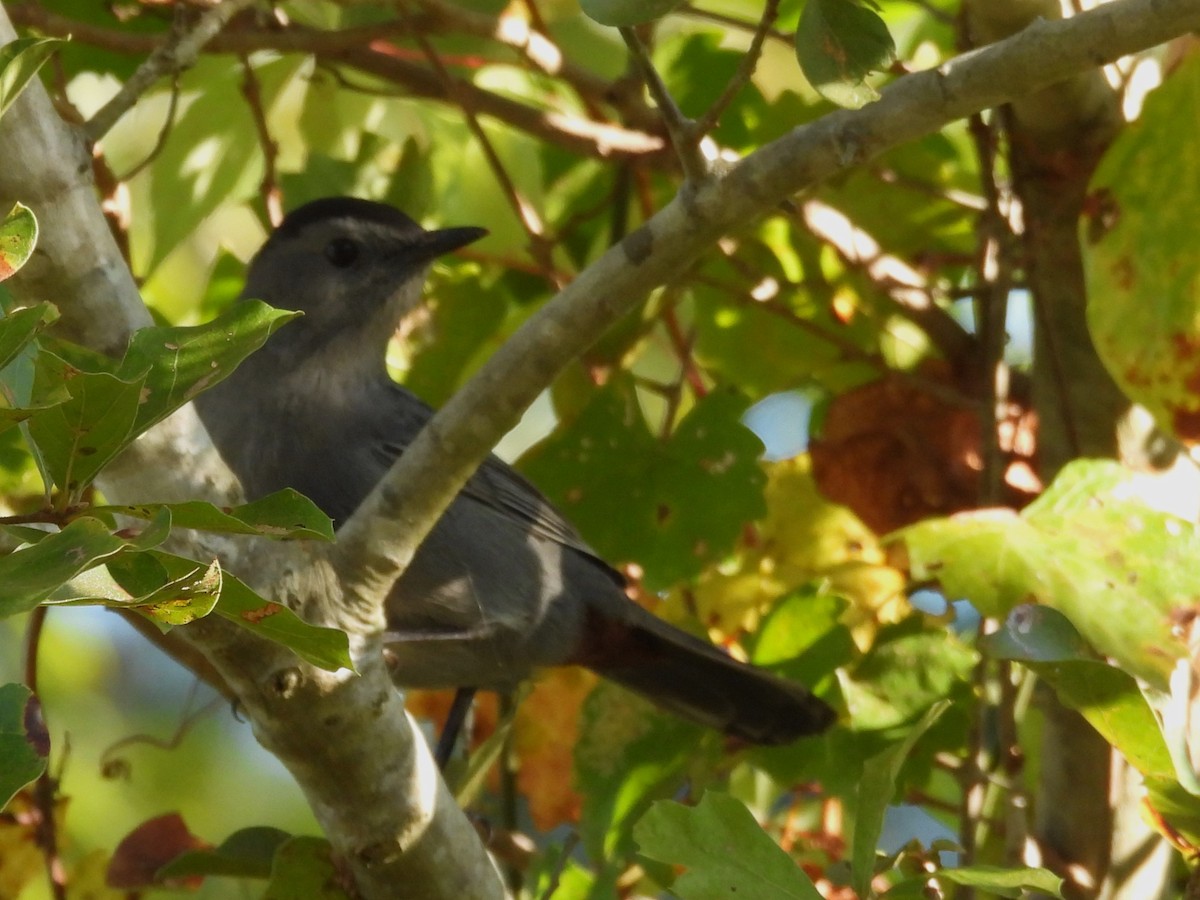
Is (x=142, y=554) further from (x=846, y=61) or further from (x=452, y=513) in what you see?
(x=452, y=513)

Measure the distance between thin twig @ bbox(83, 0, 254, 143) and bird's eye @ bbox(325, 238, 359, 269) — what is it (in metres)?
1.67

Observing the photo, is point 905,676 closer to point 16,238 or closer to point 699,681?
point 699,681

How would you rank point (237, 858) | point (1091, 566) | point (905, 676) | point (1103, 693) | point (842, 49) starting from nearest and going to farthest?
point (842, 49) → point (1103, 693) → point (1091, 566) → point (237, 858) → point (905, 676)

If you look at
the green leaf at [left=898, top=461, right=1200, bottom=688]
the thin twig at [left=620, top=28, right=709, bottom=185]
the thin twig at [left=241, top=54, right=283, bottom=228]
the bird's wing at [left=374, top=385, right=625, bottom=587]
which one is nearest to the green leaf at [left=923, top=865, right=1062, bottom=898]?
the green leaf at [left=898, top=461, right=1200, bottom=688]

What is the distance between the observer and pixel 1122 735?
228 centimetres

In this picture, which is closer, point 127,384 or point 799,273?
point 127,384

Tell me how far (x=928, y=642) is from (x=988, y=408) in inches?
23.3

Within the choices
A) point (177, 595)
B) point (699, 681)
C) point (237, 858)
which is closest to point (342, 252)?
point (699, 681)

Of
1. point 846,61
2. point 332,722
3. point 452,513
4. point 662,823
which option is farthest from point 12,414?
point 452,513

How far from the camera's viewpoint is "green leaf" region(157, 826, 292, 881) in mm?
2945

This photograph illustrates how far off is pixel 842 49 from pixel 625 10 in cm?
31

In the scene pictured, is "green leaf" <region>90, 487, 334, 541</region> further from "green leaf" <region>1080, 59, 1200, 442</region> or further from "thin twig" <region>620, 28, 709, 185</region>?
"green leaf" <region>1080, 59, 1200, 442</region>

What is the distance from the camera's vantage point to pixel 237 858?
301 cm

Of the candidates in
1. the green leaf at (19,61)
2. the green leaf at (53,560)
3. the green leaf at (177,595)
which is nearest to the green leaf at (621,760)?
the green leaf at (177,595)
